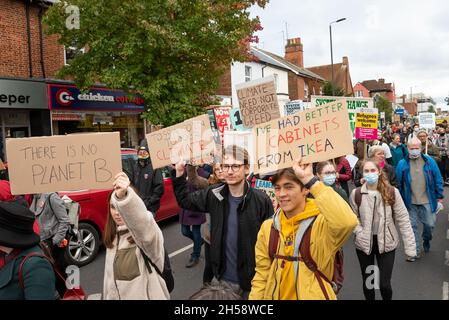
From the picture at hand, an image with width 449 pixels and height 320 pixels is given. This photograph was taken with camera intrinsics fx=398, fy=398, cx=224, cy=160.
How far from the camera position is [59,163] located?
299cm

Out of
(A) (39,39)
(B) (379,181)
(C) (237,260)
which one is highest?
(A) (39,39)

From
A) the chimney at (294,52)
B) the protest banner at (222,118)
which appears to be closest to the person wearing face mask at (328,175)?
the protest banner at (222,118)

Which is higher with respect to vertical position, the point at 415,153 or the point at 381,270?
the point at 415,153

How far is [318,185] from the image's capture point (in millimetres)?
2197

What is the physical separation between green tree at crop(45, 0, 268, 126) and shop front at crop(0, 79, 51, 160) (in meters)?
1.43

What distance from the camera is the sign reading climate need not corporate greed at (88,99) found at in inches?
553

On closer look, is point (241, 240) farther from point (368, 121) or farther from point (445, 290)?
point (368, 121)

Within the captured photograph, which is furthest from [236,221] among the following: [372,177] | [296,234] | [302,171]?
[372,177]

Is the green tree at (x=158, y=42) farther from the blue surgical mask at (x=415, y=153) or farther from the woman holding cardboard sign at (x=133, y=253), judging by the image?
the woman holding cardboard sign at (x=133, y=253)

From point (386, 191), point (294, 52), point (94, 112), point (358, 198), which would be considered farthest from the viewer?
point (294, 52)

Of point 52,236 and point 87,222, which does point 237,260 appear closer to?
point 52,236

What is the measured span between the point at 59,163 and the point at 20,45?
12.4 m

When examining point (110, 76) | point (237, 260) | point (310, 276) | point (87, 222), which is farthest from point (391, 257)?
point (110, 76)

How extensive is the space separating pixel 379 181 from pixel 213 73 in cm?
971
